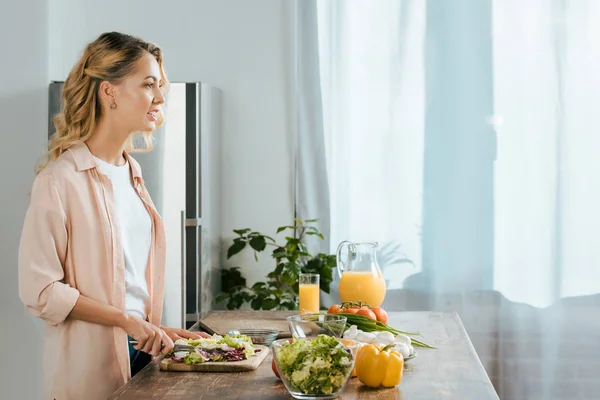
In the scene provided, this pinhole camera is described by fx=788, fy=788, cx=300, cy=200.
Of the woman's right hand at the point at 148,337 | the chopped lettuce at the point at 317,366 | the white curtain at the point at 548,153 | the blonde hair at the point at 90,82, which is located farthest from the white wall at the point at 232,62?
the chopped lettuce at the point at 317,366

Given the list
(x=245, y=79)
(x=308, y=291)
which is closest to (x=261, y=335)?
(x=308, y=291)

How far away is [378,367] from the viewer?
5.03 ft

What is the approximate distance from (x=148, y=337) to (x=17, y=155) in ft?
6.24

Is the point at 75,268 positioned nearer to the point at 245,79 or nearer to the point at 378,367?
the point at 378,367

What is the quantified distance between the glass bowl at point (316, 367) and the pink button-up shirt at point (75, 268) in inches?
23.1

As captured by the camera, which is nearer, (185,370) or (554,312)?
(185,370)

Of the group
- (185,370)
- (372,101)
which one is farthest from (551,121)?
(185,370)

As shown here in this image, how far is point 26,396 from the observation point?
344cm

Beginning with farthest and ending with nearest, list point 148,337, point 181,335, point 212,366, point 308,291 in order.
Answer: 1. point 308,291
2. point 181,335
3. point 148,337
4. point 212,366

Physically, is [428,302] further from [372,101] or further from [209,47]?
[209,47]

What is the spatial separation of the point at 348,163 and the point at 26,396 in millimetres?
1750

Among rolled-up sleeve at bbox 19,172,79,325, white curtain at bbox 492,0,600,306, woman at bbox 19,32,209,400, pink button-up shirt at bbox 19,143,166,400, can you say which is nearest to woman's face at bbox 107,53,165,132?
woman at bbox 19,32,209,400

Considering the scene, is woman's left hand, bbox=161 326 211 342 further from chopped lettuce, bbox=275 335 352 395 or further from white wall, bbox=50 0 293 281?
white wall, bbox=50 0 293 281

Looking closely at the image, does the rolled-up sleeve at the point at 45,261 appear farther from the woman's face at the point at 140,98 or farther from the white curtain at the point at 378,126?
the white curtain at the point at 378,126
